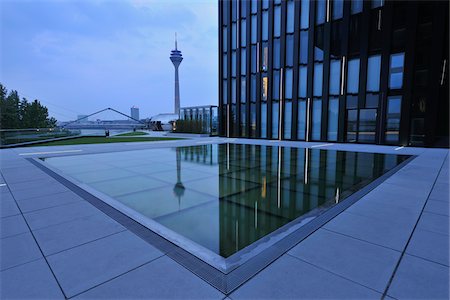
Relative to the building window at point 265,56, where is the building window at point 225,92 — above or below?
below

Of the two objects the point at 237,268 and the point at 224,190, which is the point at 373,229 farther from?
the point at 224,190

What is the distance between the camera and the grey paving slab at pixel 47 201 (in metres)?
4.66

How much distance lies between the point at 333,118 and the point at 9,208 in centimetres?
1979

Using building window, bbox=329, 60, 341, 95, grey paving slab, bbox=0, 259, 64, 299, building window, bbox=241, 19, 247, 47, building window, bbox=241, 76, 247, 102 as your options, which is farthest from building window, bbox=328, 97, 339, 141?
grey paving slab, bbox=0, 259, 64, 299

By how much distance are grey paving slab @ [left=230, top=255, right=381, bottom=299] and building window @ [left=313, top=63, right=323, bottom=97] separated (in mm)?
19651

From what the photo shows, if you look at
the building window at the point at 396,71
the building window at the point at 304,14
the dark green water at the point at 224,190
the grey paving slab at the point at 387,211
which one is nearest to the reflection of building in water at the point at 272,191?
the dark green water at the point at 224,190

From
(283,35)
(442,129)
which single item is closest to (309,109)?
(283,35)

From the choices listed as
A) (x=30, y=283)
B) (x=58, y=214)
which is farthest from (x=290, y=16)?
(x=30, y=283)

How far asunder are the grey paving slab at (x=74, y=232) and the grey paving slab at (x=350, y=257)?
2727 mm

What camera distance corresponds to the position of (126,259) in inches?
112

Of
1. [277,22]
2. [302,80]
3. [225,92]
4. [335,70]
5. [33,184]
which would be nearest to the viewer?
[33,184]

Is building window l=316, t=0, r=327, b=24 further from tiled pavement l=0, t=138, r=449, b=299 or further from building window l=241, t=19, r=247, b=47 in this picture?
tiled pavement l=0, t=138, r=449, b=299

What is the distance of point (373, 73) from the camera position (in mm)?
17125

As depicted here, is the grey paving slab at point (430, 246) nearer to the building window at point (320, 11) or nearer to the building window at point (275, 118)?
the building window at point (275, 118)
